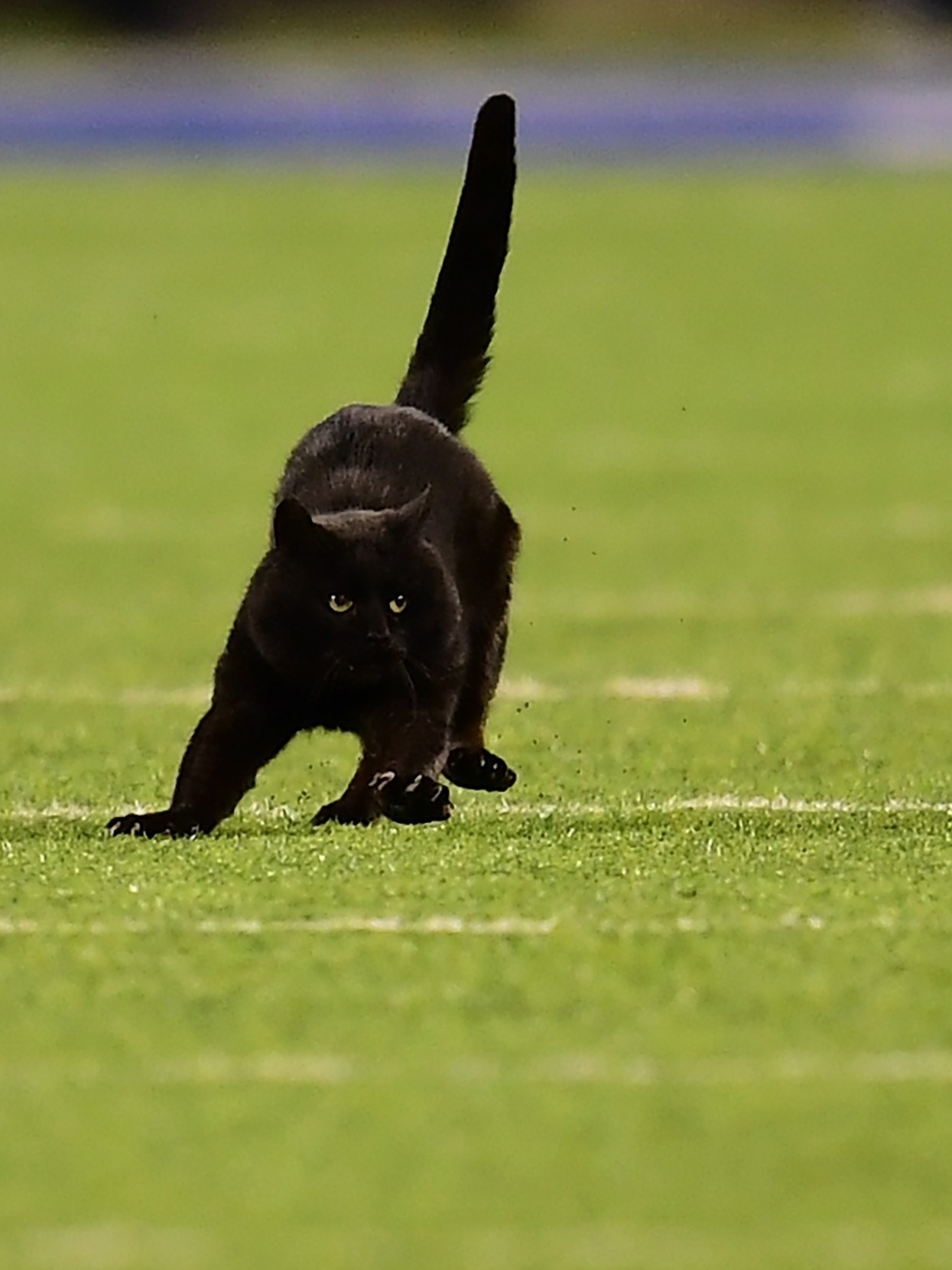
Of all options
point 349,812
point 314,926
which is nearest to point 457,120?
point 349,812

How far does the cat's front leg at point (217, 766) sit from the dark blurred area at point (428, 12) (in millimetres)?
37320

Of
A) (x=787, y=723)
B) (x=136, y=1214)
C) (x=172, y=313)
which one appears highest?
(x=136, y=1214)

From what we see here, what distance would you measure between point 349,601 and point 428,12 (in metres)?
40.8

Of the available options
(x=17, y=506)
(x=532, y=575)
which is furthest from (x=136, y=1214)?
(x=17, y=506)

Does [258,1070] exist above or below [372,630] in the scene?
below

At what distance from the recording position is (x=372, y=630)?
5.97 metres

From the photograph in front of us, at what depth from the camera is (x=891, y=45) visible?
140ft

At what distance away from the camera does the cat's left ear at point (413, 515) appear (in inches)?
241

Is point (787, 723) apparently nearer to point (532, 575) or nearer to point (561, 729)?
point (561, 729)

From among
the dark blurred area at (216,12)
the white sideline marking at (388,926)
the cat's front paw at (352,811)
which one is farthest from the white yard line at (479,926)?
the dark blurred area at (216,12)

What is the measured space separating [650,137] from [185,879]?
88.6 feet

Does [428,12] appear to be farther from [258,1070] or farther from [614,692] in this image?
[258,1070]

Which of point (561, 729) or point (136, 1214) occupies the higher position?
point (136, 1214)

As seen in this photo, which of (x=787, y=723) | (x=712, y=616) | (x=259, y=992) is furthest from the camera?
(x=712, y=616)
